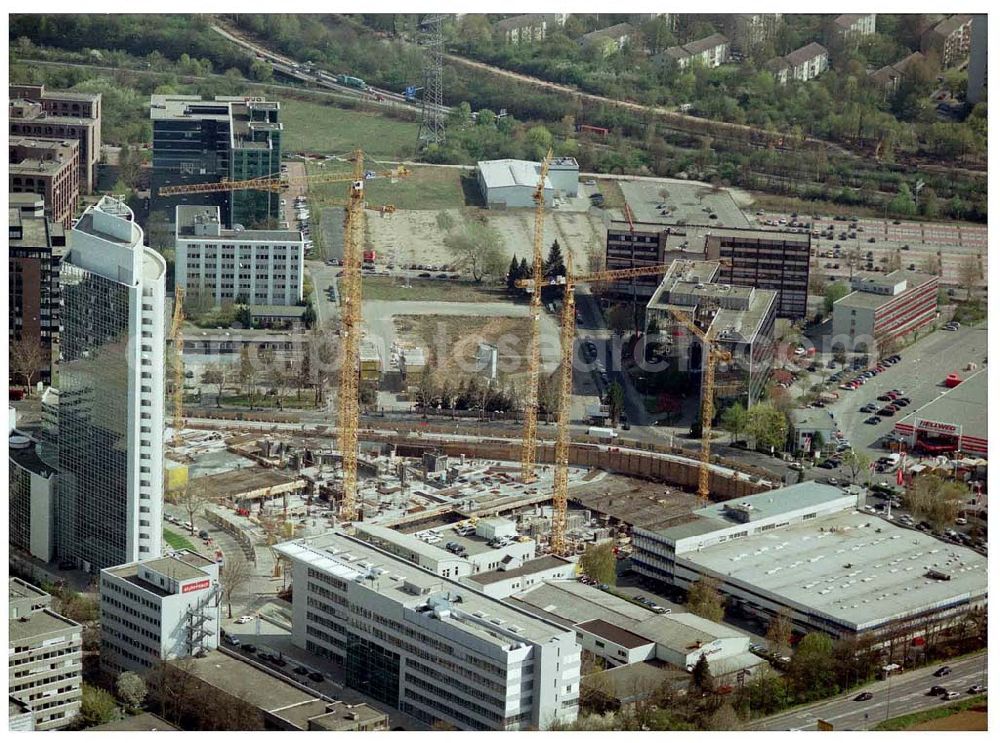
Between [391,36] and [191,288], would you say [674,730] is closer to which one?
[191,288]

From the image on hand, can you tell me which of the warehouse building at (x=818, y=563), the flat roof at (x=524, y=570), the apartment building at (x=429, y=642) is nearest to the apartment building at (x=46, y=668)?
the apartment building at (x=429, y=642)

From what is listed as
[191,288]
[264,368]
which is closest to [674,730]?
[264,368]

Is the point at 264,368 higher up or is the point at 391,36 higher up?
the point at 391,36

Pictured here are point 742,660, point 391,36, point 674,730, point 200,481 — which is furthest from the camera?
point 391,36

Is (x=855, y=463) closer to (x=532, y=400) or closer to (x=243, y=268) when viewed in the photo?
(x=532, y=400)

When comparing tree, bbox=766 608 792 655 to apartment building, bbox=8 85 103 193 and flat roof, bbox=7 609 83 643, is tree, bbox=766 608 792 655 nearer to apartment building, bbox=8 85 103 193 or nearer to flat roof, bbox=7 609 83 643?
flat roof, bbox=7 609 83 643
